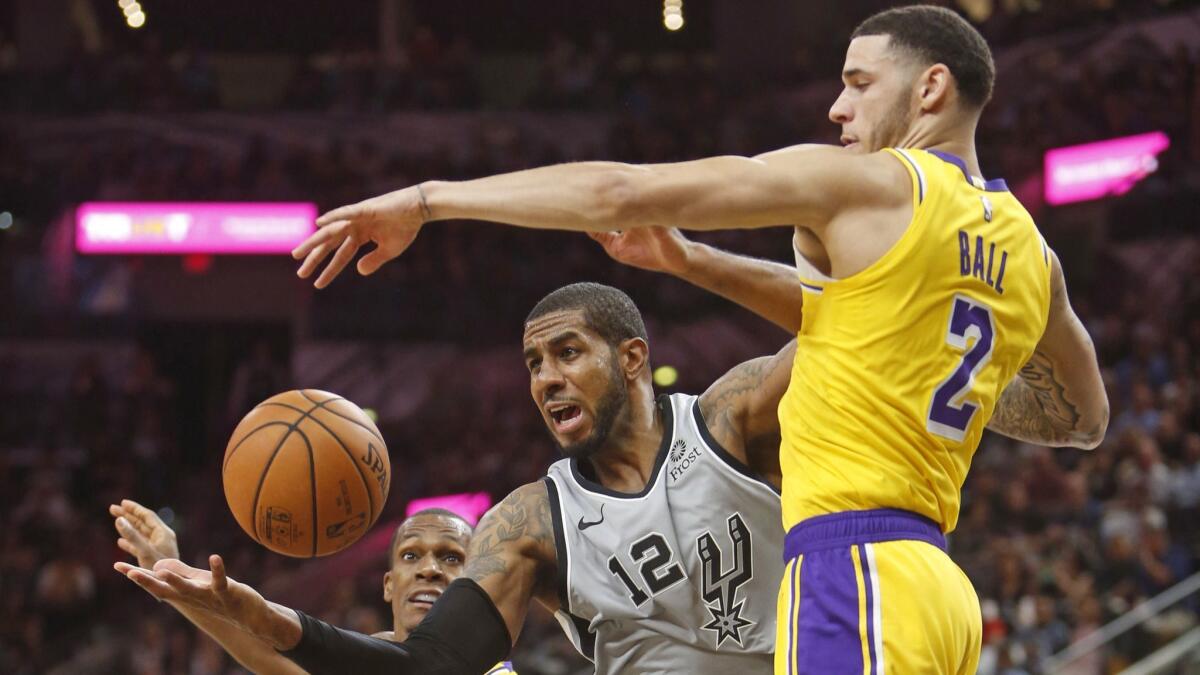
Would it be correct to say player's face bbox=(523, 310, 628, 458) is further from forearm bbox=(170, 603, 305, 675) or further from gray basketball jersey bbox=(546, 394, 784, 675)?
forearm bbox=(170, 603, 305, 675)

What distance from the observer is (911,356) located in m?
3.11

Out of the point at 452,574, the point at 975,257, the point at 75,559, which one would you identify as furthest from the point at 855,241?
the point at 75,559

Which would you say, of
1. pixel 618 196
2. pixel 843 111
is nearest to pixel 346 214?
pixel 618 196

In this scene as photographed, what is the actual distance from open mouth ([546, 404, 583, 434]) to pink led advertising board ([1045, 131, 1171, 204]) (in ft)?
40.0

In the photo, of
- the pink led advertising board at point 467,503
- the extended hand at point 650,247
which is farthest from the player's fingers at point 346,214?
the pink led advertising board at point 467,503

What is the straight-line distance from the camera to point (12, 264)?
55.5 feet

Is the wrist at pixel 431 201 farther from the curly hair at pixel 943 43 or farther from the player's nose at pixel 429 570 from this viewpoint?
the player's nose at pixel 429 570

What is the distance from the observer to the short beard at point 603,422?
4000 mm

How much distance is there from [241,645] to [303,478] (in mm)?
550

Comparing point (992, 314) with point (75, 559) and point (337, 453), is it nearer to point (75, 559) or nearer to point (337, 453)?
point (337, 453)

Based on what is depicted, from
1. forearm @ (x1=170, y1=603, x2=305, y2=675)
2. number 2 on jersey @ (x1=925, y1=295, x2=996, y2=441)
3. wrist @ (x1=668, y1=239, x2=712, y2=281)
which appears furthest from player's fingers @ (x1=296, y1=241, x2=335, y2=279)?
number 2 on jersey @ (x1=925, y1=295, x2=996, y2=441)

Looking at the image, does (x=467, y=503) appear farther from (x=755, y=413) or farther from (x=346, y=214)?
(x=346, y=214)

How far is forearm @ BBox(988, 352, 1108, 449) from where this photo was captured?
12.3 ft

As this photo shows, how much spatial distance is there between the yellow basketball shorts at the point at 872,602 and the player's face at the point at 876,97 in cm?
88
